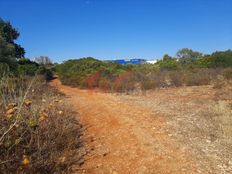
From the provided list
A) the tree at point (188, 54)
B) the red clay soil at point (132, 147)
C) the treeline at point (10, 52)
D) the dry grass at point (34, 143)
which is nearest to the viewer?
the dry grass at point (34, 143)

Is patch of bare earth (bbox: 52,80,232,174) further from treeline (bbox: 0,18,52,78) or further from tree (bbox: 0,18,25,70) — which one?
tree (bbox: 0,18,25,70)

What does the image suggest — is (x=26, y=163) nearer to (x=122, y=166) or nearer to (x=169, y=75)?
(x=122, y=166)

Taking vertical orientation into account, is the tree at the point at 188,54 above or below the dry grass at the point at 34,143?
above

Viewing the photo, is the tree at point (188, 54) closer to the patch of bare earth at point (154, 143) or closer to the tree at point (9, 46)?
the tree at point (9, 46)

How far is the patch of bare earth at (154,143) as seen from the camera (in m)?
3.92

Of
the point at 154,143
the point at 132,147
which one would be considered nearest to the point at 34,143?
the point at 132,147

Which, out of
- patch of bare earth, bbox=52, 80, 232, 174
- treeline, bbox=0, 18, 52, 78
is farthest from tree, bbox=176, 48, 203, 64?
patch of bare earth, bbox=52, 80, 232, 174

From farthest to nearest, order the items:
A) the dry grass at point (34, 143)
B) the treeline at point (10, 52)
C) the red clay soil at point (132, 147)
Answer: the treeline at point (10, 52)
the red clay soil at point (132, 147)
the dry grass at point (34, 143)

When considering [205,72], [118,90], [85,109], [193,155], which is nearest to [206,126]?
[193,155]

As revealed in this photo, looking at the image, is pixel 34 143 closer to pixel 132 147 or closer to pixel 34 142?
pixel 34 142

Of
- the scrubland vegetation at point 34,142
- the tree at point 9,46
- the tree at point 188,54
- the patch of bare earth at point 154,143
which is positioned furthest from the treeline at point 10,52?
the tree at point 188,54

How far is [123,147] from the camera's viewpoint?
15.4ft

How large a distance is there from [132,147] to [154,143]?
19.1 inches

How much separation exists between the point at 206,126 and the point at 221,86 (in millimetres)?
8144
